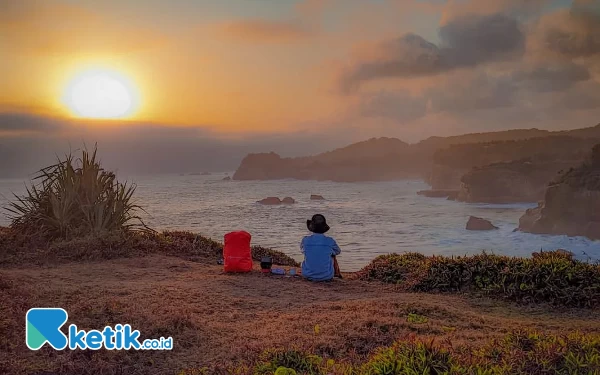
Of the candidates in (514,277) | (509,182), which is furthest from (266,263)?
(509,182)

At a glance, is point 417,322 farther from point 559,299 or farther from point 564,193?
point 564,193

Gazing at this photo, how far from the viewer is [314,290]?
28.9 feet

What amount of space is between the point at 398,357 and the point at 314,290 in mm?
5095

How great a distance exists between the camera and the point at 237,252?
1024 cm

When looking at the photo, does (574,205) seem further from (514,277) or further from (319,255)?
(319,255)

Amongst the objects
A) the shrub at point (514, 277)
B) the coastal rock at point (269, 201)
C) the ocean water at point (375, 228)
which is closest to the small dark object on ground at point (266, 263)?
the shrub at point (514, 277)

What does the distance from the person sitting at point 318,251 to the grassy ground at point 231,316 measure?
1.18ft

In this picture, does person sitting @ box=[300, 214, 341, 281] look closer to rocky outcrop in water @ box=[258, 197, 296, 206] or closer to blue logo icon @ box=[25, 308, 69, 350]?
blue logo icon @ box=[25, 308, 69, 350]

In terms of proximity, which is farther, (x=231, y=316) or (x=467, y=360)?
(x=231, y=316)

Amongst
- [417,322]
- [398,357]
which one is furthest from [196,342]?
[417,322]

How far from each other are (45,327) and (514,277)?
302 inches

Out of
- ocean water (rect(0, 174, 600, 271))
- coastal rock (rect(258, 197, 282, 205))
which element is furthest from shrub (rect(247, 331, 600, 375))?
coastal rock (rect(258, 197, 282, 205))

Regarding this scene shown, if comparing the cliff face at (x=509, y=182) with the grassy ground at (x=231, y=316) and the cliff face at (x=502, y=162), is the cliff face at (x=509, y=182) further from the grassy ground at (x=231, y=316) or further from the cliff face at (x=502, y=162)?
the grassy ground at (x=231, y=316)

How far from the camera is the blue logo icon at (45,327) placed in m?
4.98
